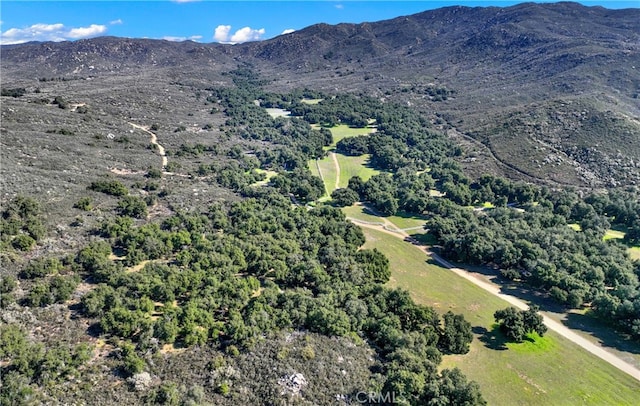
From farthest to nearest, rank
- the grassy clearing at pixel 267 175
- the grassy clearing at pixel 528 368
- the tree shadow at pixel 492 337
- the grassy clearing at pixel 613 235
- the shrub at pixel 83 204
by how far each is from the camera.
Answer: the grassy clearing at pixel 267 175, the grassy clearing at pixel 613 235, the shrub at pixel 83 204, the tree shadow at pixel 492 337, the grassy clearing at pixel 528 368

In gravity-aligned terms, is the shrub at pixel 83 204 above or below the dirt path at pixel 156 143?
below

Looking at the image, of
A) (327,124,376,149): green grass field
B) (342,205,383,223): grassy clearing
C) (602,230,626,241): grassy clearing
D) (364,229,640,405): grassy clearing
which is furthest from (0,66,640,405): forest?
(327,124,376,149): green grass field

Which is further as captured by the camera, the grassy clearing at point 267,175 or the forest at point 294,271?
the grassy clearing at point 267,175

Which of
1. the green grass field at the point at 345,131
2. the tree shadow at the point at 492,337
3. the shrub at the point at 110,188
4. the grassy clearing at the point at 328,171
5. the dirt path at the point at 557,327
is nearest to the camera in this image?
the dirt path at the point at 557,327

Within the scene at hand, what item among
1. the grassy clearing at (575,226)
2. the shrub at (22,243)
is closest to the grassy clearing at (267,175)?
the shrub at (22,243)

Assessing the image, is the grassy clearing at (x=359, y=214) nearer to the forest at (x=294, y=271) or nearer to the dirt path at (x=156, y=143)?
the forest at (x=294, y=271)

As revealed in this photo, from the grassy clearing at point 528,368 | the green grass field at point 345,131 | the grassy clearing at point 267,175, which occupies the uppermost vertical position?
the green grass field at point 345,131

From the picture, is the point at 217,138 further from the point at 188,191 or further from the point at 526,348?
the point at 526,348

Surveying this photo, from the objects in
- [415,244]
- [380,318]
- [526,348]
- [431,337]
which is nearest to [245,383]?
[380,318]
